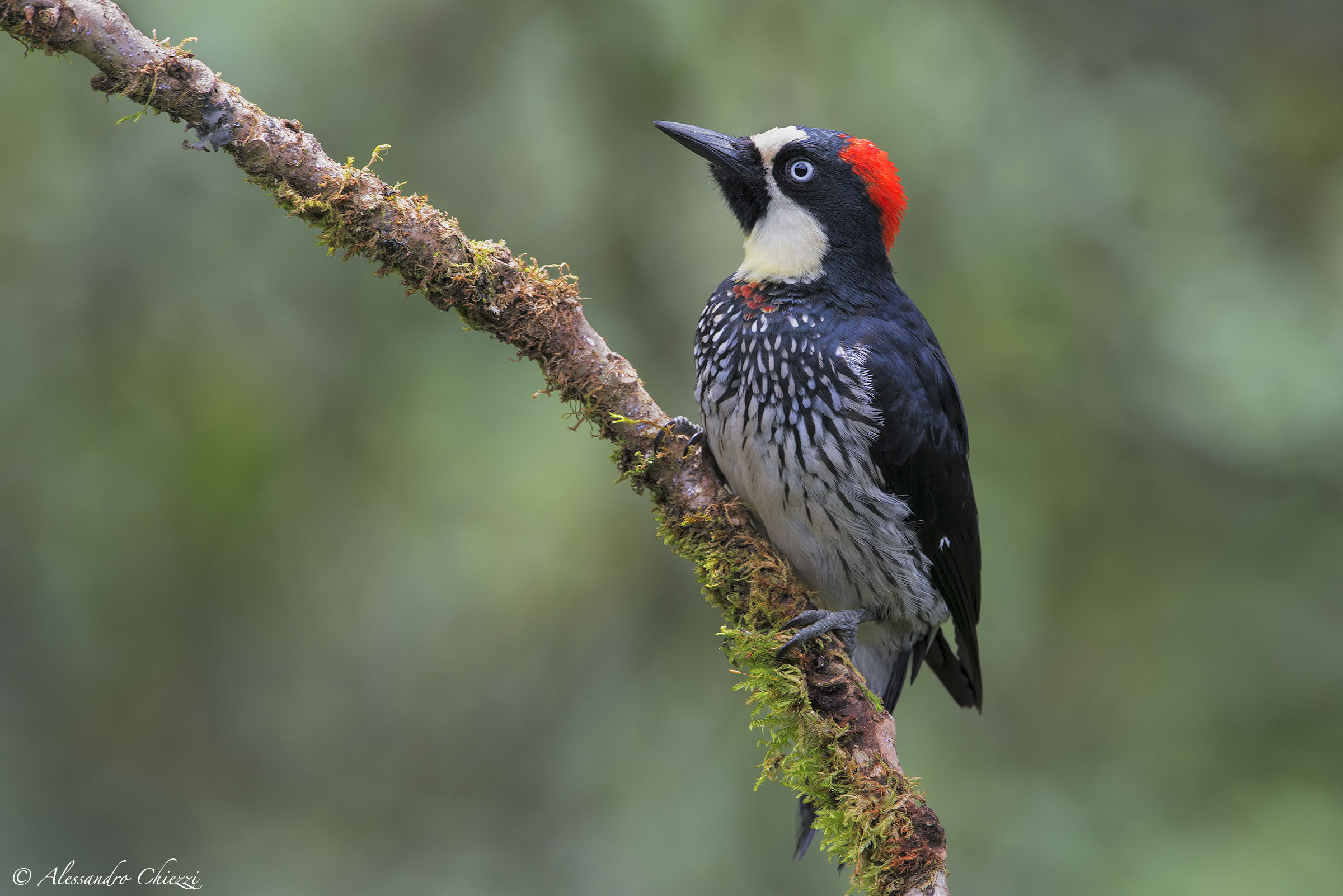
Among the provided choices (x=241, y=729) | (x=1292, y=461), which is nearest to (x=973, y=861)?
(x=1292, y=461)

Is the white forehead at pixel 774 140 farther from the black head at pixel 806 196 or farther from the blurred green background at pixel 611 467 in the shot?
the blurred green background at pixel 611 467

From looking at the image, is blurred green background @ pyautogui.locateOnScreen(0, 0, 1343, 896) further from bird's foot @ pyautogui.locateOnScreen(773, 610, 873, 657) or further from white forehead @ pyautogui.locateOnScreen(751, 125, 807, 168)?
bird's foot @ pyautogui.locateOnScreen(773, 610, 873, 657)

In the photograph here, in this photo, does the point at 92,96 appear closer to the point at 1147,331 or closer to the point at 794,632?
the point at 794,632

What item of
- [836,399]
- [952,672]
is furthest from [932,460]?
[952,672]

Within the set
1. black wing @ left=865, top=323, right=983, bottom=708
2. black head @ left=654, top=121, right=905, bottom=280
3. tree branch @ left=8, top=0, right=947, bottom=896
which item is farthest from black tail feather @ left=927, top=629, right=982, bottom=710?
black head @ left=654, top=121, right=905, bottom=280

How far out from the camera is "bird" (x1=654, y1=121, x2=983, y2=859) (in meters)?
2.69

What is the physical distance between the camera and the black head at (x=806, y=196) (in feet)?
9.50

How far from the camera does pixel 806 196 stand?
2945mm

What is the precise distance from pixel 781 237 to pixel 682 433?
652 mm

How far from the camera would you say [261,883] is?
4.03 m

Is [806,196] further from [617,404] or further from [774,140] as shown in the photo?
[617,404]

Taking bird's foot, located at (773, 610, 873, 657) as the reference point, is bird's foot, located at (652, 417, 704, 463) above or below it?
above

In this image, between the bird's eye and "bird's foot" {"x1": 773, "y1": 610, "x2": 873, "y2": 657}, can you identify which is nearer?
"bird's foot" {"x1": 773, "y1": 610, "x2": 873, "y2": 657}

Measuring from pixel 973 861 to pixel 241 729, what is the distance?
299 cm
